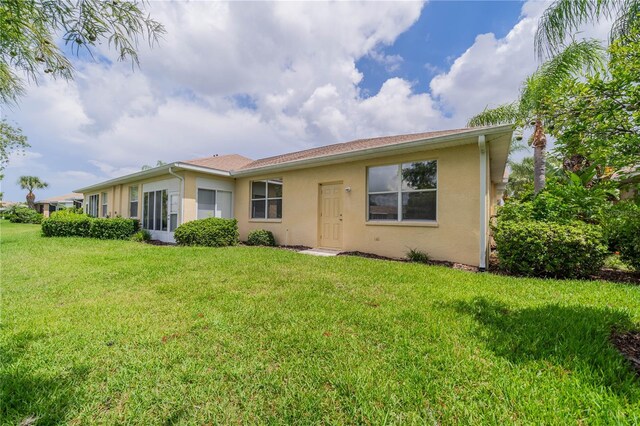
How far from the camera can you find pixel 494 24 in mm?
7312

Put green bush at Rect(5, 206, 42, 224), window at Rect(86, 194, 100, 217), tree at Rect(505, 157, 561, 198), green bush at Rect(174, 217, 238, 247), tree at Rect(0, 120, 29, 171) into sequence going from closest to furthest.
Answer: green bush at Rect(174, 217, 238, 247) → tree at Rect(0, 120, 29, 171) → window at Rect(86, 194, 100, 217) → tree at Rect(505, 157, 561, 198) → green bush at Rect(5, 206, 42, 224)

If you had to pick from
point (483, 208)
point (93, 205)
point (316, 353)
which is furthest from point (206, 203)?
point (93, 205)

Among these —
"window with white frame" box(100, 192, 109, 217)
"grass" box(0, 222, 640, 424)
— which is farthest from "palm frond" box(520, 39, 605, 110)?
"window with white frame" box(100, 192, 109, 217)

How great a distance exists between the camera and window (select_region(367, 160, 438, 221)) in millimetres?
7445

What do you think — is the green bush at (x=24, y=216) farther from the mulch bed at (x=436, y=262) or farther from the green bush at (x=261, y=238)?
the mulch bed at (x=436, y=262)

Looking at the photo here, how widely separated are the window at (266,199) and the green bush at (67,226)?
315 inches

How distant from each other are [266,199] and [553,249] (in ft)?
30.7

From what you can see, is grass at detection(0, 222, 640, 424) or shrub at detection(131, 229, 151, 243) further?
shrub at detection(131, 229, 151, 243)

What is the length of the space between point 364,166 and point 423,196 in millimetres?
2076

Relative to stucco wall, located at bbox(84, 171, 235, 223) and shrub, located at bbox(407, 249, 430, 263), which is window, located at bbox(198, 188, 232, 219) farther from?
shrub, located at bbox(407, 249, 430, 263)

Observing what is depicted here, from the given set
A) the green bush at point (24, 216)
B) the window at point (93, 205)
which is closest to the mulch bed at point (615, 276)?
the window at point (93, 205)

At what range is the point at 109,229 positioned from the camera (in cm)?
1214

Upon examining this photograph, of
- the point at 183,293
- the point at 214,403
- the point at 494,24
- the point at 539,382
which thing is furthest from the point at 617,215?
the point at 494,24

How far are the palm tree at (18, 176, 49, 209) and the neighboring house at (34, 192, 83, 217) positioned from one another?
67.1 inches
